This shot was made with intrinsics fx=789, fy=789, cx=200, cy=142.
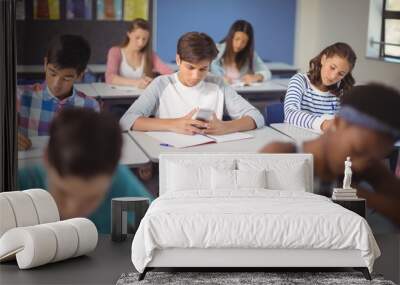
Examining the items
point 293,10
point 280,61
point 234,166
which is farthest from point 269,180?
point 293,10

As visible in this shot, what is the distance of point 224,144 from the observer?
7426 mm

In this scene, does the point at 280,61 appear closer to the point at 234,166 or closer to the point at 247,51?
the point at 247,51

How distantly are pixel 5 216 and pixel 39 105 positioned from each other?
1547 mm

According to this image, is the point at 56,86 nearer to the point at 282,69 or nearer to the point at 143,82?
the point at 143,82

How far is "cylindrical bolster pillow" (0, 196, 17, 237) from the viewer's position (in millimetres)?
6199

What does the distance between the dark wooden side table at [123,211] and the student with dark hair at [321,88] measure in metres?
1.61

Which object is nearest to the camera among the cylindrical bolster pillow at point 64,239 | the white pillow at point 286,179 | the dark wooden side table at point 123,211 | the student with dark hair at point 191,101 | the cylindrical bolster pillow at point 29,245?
the cylindrical bolster pillow at point 29,245

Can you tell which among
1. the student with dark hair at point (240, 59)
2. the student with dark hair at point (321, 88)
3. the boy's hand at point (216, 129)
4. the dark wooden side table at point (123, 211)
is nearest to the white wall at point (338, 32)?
the student with dark hair at point (321, 88)

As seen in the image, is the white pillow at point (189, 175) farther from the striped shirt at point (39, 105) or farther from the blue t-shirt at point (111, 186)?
the striped shirt at point (39, 105)

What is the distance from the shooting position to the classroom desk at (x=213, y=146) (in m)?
7.38

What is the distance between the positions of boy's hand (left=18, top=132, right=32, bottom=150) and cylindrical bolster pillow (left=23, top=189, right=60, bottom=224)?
921mm

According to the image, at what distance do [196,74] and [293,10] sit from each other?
1117mm

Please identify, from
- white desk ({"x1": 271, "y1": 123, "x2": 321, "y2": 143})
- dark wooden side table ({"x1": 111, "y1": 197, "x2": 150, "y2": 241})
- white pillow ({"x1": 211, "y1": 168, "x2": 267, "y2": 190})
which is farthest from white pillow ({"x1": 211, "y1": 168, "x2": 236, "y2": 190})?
white desk ({"x1": 271, "y1": 123, "x2": 321, "y2": 143})

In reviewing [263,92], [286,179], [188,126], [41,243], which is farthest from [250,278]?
[263,92]
